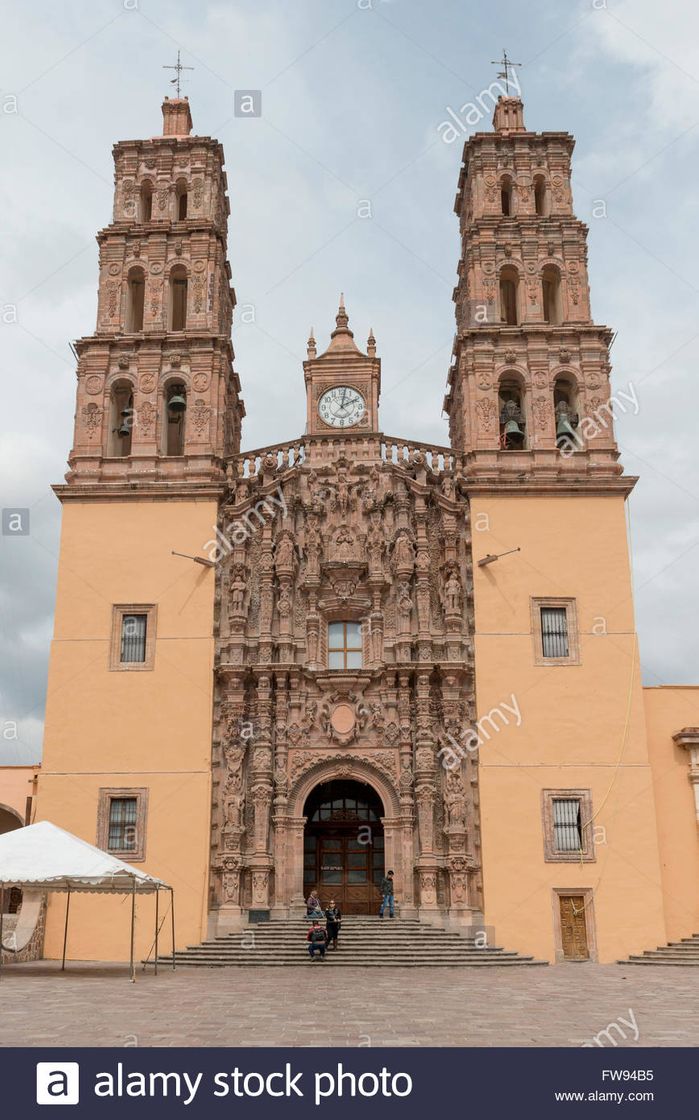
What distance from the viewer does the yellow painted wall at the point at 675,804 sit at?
75.8 feet

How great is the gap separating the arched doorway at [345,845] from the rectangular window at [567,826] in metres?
3.81

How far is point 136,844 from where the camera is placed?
23.4 meters

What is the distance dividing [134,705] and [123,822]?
2.54 m

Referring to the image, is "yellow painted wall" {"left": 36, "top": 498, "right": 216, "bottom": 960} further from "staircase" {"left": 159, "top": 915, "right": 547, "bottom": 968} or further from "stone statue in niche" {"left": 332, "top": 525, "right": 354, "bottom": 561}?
"stone statue in niche" {"left": 332, "top": 525, "right": 354, "bottom": 561}

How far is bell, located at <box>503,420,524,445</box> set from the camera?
88.1 ft

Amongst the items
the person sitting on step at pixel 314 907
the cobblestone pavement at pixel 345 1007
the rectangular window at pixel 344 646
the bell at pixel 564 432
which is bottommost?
the cobblestone pavement at pixel 345 1007

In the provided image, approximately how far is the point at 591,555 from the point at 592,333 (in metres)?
5.92

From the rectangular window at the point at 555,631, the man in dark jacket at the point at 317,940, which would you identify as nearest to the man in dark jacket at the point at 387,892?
the man in dark jacket at the point at 317,940

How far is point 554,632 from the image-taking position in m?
24.6

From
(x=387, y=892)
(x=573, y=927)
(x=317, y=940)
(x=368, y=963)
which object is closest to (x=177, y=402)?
(x=387, y=892)

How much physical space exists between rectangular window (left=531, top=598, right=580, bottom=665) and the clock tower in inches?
240

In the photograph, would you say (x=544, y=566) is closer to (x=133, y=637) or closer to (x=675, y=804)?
(x=675, y=804)

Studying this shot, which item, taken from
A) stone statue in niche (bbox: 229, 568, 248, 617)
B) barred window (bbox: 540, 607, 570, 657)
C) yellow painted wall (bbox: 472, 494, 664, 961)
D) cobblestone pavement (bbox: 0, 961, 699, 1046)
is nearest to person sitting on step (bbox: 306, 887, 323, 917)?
cobblestone pavement (bbox: 0, 961, 699, 1046)

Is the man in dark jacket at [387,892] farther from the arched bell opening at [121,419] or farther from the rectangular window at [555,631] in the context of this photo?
the arched bell opening at [121,419]
